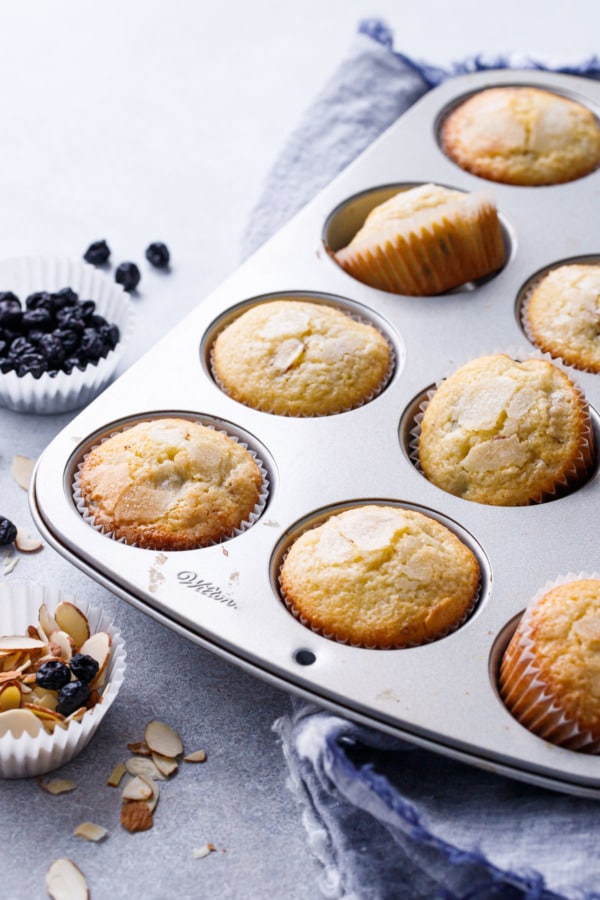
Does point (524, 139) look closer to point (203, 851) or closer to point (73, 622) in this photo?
point (73, 622)

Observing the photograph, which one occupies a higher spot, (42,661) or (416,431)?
(416,431)

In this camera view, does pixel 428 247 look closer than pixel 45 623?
No

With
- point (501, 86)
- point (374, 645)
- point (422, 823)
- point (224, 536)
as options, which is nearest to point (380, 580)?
point (374, 645)

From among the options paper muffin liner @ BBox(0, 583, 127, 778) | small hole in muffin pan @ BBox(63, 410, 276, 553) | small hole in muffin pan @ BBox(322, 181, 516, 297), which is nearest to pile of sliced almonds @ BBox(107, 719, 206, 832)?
paper muffin liner @ BBox(0, 583, 127, 778)

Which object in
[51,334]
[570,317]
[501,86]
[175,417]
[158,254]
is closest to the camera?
[175,417]

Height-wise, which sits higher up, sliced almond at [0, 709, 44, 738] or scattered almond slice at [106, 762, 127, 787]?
sliced almond at [0, 709, 44, 738]

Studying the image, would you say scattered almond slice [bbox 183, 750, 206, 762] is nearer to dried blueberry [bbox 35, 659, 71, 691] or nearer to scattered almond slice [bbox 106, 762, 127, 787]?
scattered almond slice [bbox 106, 762, 127, 787]
